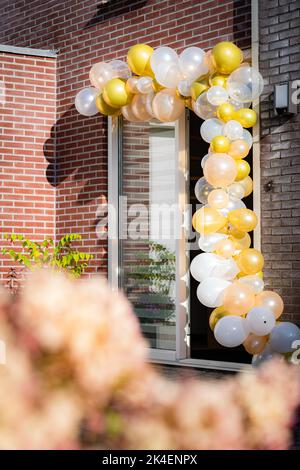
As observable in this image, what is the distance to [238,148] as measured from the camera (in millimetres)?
5207

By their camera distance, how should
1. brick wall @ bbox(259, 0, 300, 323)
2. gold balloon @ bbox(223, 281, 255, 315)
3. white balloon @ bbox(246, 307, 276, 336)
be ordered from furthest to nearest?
brick wall @ bbox(259, 0, 300, 323), gold balloon @ bbox(223, 281, 255, 315), white balloon @ bbox(246, 307, 276, 336)

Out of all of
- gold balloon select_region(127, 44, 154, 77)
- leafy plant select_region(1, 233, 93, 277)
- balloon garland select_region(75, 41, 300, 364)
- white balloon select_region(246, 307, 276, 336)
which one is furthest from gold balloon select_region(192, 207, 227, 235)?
leafy plant select_region(1, 233, 93, 277)

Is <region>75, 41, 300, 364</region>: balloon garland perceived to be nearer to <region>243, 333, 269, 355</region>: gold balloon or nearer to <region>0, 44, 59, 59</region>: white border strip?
<region>243, 333, 269, 355</region>: gold balloon

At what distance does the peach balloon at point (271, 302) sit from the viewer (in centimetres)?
499

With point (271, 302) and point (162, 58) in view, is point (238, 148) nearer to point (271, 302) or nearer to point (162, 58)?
point (162, 58)

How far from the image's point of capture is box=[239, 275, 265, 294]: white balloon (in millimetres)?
5094

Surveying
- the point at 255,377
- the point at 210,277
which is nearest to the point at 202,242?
the point at 210,277

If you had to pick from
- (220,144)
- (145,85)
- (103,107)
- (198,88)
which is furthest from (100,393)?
(103,107)

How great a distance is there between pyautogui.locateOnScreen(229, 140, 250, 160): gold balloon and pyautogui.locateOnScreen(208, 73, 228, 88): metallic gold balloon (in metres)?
0.45

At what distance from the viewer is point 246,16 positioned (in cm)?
586

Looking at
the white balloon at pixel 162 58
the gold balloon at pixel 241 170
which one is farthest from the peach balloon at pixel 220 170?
the white balloon at pixel 162 58

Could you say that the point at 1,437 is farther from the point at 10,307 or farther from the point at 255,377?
the point at 255,377

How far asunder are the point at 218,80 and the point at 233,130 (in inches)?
17.1
